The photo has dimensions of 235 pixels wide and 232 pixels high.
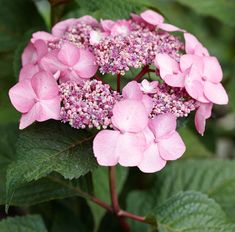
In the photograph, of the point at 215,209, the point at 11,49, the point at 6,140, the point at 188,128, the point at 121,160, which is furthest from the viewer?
the point at 188,128

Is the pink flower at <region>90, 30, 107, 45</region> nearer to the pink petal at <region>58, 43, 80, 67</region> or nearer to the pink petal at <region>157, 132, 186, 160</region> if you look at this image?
the pink petal at <region>58, 43, 80, 67</region>

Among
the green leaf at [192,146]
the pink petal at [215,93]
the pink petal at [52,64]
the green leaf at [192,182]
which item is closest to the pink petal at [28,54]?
the pink petal at [52,64]

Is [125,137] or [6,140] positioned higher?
[125,137]

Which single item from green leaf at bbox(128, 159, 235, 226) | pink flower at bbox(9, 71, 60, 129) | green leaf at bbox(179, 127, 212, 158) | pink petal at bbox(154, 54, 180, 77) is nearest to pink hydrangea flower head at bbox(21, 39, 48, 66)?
pink flower at bbox(9, 71, 60, 129)

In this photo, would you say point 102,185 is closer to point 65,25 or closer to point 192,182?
point 192,182

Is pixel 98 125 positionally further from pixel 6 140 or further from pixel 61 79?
pixel 6 140

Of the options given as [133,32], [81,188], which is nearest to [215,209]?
[81,188]

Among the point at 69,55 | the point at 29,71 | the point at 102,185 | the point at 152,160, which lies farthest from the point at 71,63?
the point at 102,185

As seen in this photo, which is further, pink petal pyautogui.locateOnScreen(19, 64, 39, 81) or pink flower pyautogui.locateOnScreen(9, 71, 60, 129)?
pink petal pyautogui.locateOnScreen(19, 64, 39, 81)
